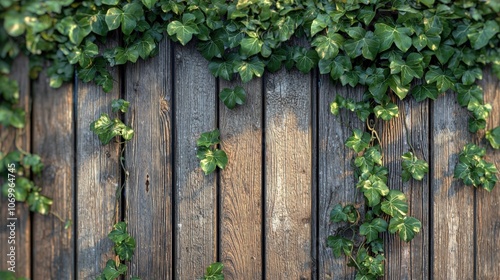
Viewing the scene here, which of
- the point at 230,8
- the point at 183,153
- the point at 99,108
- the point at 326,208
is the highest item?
the point at 230,8

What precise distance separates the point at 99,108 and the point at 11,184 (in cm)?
39

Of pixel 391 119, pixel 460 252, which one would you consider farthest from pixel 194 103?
pixel 460 252

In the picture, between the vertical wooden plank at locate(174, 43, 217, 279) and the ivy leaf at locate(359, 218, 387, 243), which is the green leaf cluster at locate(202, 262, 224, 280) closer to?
the vertical wooden plank at locate(174, 43, 217, 279)

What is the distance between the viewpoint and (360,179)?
6.82 ft

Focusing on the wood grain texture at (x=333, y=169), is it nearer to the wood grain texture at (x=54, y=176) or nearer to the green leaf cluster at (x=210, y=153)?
the green leaf cluster at (x=210, y=153)

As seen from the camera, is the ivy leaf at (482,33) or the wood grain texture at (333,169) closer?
the ivy leaf at (482,33)

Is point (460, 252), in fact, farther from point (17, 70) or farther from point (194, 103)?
point (17, 70)

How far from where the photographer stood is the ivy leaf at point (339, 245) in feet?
6.85

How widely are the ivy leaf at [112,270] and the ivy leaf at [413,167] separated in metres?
1.07

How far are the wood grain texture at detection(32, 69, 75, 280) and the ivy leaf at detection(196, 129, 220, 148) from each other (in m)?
0.46

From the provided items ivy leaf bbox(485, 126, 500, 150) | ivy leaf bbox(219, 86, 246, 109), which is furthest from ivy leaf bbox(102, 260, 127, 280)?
ivy leaf bbox(485, 126, 500, 150)

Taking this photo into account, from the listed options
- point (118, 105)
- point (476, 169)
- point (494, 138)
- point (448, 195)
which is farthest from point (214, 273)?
point (494, 138)

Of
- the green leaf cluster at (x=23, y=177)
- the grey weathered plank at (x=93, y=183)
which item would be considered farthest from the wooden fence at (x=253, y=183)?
the green leaf cluster at (x=23, y=177)

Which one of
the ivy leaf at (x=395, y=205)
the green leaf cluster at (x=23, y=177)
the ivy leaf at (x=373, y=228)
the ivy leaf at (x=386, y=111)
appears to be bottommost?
the ivy leaf at (x=373, y=228)
